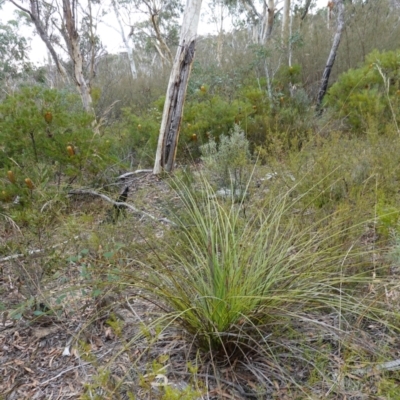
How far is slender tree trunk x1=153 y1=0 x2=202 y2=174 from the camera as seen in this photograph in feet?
16.0

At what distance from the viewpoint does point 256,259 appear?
1938 mm

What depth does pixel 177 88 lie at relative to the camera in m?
5.11

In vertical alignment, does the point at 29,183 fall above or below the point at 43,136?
below

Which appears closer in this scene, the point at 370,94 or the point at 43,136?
the point at 43,136

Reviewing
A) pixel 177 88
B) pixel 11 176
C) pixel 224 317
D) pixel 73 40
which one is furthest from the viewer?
pixel 73 40

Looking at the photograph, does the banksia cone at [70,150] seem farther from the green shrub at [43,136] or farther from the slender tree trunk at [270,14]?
the slender tree trunk at [270,14]

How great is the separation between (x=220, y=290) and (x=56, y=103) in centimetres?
322

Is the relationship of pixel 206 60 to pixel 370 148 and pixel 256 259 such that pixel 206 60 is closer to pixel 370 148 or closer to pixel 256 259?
pixel 370 148

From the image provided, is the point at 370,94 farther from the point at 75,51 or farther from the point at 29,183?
the point at 75,51

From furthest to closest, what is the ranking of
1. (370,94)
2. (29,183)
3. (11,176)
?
1. (370,94)
2. (11,176)
3. (29,183)

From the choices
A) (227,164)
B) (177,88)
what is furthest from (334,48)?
(227,164)

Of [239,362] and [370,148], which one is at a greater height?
[370,148]

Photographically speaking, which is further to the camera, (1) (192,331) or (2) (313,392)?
(1) (192,331)

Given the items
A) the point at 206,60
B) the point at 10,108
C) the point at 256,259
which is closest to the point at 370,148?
the point at 256,259
